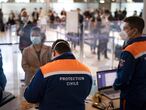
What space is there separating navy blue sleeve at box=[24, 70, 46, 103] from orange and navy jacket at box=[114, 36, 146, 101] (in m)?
1.00

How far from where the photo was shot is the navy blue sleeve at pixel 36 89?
2615 mm

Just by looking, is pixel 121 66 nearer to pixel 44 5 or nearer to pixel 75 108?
pixel 75 108

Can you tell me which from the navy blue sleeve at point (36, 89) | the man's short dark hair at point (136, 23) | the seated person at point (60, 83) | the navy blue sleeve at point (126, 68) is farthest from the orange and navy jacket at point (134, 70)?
the navy blue sleeve at point (36, 89)

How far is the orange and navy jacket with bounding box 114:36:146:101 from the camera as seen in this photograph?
10.7ft

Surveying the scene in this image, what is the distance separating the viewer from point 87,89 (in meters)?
2.82

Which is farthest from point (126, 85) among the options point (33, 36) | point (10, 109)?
point (33, 36)

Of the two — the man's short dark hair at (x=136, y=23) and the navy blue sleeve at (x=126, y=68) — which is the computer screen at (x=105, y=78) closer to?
the navy blue sleeve at (x=126, y=68)

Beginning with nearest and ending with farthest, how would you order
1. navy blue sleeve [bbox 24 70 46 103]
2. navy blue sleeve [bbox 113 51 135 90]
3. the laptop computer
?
navy blue sleeve [bbox 24 70 46 103] → navy blue sleeve [bbox 113 51 135 90] → the laptop computer

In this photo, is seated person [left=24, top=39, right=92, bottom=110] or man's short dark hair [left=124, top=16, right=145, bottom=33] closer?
seated person [left=24, top=39, right=92, bottom=110]

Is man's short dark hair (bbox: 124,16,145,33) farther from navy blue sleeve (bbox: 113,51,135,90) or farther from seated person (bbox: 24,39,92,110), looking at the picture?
seated person (bbox: 24,39,92,110)

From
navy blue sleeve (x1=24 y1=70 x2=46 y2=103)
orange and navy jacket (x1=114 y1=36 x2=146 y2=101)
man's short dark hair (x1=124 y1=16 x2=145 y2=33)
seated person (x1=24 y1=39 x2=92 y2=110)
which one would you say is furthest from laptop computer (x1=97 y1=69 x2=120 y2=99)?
navy blue sleeve (x1=24 y1=70 x2=46 y2=103)

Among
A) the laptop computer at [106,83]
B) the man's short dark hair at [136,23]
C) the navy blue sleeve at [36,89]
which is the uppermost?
the man's short dark hair at [136,23]

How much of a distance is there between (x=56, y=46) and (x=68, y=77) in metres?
0.30

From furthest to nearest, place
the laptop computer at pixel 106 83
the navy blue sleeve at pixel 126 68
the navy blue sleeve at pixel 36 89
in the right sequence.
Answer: the laptop computer at pixel 106 83
the navy blue sleeve at pixel 126 68
the navy blue sleeve at pixel 36 89
